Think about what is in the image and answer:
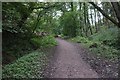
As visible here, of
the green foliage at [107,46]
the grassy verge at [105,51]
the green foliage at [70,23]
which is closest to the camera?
the grassy verge at [105,51]

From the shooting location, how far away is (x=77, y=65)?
10.1 meters

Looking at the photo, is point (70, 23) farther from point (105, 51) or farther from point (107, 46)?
point (105, 51)

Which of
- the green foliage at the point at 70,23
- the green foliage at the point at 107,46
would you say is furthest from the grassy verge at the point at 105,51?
the green foliage at the point at 70,23

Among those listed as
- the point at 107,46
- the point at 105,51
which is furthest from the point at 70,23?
the point at 105,51

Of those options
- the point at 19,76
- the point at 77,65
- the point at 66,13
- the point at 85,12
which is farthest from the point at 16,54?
the point at 85,12

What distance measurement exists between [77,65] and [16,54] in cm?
492

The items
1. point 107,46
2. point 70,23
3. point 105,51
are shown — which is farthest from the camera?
point 70,23

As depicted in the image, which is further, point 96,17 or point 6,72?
point 96,17

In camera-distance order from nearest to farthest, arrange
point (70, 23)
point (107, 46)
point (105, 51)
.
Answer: point (105, 51) < point (107, 46) < point (70, 23)

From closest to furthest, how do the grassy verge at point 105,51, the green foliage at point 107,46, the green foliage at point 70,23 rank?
the grassy verge at point 105,51, the green foliage at point 107,46, the green foliage at point 70,23

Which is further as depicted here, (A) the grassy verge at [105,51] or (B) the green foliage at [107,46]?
(B) the green foliage at [107,46]

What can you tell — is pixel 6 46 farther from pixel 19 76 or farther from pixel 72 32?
pixel 72 32

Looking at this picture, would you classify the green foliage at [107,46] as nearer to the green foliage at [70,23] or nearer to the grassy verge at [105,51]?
the grassy verge at [105,51]

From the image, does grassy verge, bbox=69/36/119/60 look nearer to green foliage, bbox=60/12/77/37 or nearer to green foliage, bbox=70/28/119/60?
green foliage, bbox=70/28/119/60
